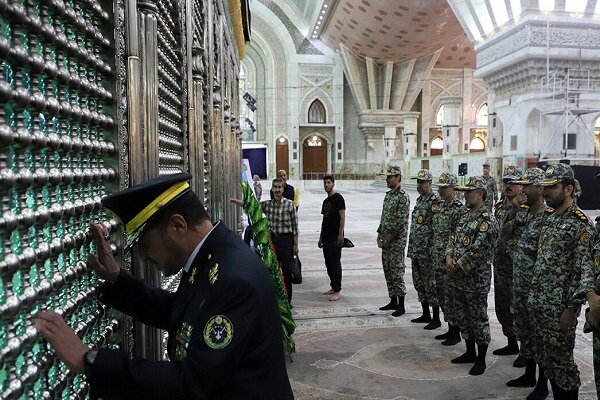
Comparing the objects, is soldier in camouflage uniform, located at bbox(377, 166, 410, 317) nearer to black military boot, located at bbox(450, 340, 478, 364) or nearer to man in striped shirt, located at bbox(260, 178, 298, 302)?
man in striped shirt, located at bbox(260, 178, 298, 302)

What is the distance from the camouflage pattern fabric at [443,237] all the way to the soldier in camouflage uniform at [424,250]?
0.89 ft

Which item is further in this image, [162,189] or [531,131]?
[531,131]

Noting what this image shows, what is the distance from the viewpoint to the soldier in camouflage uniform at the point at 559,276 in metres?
2.94

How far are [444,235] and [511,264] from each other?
613mm


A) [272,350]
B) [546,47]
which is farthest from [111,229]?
[546,47]

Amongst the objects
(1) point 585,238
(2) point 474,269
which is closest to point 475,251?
(2) point 474,269

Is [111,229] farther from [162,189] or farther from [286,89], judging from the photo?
[286,89]

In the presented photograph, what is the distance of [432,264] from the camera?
4.89 meters

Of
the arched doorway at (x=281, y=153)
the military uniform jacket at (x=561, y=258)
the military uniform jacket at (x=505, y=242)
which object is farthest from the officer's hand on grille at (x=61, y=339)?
the arched doorway at (x=281, y=153)

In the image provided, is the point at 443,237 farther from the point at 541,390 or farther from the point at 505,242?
the point at 541,390

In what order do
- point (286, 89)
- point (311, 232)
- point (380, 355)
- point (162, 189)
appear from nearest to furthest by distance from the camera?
point (162, 189) → point (380, 355) → point (311, 232) → point (286, 89)

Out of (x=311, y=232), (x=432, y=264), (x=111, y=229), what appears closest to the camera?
(x=111, y=229)

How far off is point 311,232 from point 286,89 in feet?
62.6

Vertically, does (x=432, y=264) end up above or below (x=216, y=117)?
below
